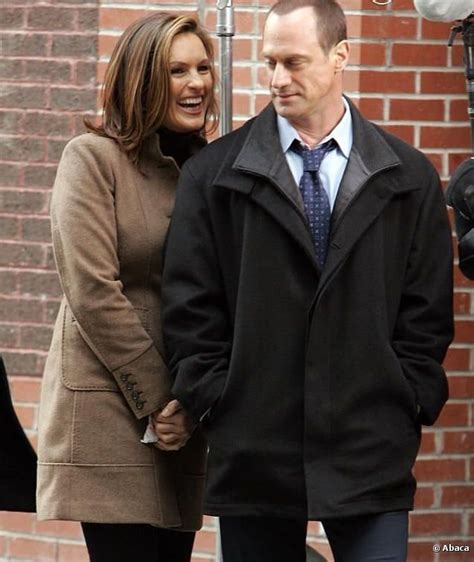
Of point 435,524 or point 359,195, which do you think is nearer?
point 359,195

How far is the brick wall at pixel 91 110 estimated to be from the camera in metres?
5.12

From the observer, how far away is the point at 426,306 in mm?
3867

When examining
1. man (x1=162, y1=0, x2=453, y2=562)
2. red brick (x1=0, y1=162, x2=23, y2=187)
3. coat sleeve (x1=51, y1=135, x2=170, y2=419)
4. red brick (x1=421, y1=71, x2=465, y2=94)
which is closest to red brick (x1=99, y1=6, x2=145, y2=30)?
red brick (x1=0, y1=162, x2=23, y2=187)

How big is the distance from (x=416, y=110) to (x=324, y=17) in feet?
4.63

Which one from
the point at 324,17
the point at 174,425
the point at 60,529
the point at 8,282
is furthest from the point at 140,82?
the point at 60,529

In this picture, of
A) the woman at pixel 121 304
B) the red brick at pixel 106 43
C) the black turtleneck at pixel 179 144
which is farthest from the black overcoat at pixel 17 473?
the red brick at pixel 106 43

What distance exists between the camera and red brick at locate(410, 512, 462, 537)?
5250 millimetres

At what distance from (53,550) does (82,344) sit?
176cm

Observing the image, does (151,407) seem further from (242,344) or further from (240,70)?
(240,70)

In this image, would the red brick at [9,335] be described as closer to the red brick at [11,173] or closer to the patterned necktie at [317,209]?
the red brick at [11,173]

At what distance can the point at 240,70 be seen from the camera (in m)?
5.18

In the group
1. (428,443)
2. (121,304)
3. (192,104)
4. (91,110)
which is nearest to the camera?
(121,304)

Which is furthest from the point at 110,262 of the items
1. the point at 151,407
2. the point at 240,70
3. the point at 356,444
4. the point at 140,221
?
the point at 240,70

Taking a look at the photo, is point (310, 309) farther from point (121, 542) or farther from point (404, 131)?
point (404, 131)
